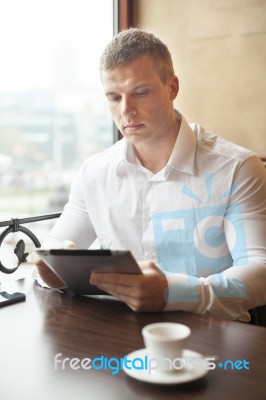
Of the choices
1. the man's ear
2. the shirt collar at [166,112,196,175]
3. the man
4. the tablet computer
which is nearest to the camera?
the tablet computer

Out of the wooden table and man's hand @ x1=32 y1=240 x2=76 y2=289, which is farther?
man's hand @ x1=32 y1=240 x2=76 y2=289

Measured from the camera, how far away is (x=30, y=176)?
2.26 meters

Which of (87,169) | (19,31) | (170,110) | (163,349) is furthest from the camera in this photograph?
(19,31)

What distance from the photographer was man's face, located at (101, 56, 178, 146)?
1.63 m

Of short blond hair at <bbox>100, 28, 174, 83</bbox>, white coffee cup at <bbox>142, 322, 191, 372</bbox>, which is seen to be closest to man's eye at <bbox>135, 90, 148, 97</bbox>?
short blond hair at <bbox>100, 28, 174, 83</bbox>

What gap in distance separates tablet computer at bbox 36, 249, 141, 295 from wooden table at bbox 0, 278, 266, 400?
53mm

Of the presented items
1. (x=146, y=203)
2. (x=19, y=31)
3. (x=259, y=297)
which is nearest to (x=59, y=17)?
(x=19, y=31)

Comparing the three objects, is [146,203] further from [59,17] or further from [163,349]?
[59,17]

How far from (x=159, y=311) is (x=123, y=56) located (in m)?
0.88

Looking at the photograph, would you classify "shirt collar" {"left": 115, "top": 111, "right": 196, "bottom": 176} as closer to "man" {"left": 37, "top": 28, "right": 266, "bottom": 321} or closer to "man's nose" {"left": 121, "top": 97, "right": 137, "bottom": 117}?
"man" {"left": 37, "top": 28, "right": 266, "bottom": 321}

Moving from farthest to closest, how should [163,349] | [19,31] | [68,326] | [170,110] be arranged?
[19,31]
[170,110]
[68,326]
[163,349]

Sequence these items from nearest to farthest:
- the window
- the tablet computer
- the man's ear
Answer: the tablet computer
the man's ear
the window

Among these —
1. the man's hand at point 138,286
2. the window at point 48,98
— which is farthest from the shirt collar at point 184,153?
the window at point 48,98

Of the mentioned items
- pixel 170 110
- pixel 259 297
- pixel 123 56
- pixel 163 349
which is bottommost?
pixel 259 297
